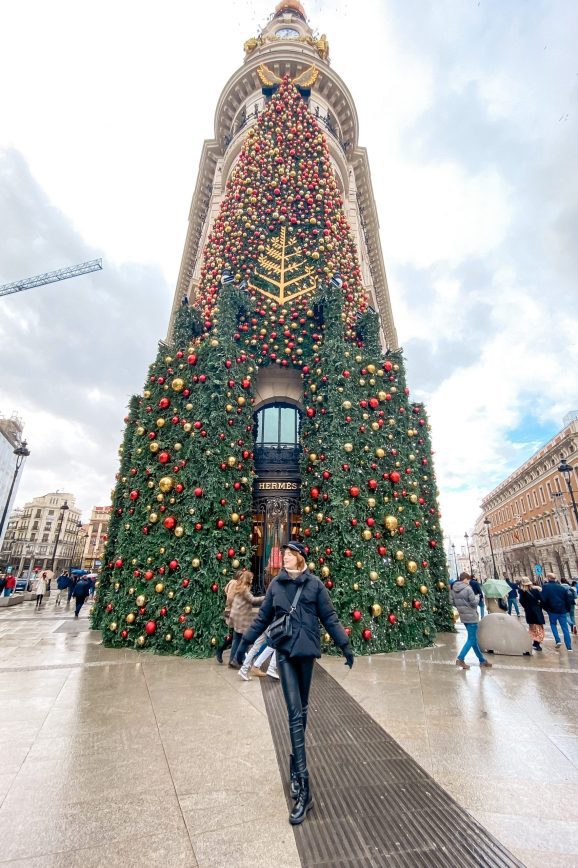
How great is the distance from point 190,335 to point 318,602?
907 cm

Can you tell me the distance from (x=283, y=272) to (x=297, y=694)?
1262 centimetres

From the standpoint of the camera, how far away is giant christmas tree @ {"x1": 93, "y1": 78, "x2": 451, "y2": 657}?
8.12m

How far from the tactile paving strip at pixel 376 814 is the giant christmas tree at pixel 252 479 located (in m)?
4.02

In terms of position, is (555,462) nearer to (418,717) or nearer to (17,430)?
(418,717)

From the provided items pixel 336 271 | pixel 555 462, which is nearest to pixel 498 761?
pixel 336 271

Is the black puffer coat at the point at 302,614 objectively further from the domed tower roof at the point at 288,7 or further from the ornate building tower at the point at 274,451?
the domed tower roof at the point at 288,7

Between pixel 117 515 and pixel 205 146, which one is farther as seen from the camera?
pixel 205 146

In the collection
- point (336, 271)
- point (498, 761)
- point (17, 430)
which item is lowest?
point (498, 761)

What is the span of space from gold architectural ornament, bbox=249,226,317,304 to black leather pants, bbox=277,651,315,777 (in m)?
11.2

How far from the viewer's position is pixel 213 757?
3660 mm

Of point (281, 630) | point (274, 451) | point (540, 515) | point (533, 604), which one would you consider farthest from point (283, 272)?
point (540, 515)

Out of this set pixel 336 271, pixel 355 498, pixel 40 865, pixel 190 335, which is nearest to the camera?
pixel 40 865

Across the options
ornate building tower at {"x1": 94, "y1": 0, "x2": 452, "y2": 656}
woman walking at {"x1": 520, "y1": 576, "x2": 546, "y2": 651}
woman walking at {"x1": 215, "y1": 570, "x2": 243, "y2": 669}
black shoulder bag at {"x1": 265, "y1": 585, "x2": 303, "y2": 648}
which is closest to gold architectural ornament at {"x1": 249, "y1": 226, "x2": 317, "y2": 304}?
ornate building tower at {"x1": 94, "y1": 0, "x2": 452, "y2": 656}

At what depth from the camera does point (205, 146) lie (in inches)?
1140
